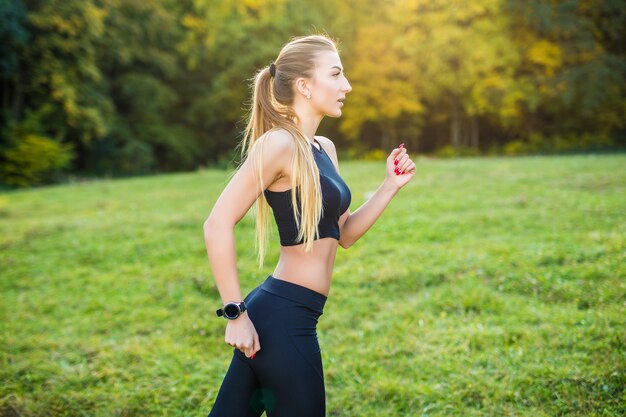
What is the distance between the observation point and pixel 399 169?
2.90 metres

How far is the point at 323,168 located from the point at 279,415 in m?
1.10

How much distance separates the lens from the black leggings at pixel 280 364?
2.35m

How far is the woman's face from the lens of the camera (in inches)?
103

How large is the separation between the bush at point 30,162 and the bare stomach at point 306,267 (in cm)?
2665

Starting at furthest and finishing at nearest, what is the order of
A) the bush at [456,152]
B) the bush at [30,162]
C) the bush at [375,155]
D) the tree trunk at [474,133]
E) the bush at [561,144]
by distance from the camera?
the tree trunk at [474,133]
the bush at [375,155]
the bush at [456,152]
the bush at [561,144]
the bush at [30,162]

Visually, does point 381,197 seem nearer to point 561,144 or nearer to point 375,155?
point 561,144

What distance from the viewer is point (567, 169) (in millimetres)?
14570

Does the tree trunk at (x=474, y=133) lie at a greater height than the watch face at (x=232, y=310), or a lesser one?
lesser

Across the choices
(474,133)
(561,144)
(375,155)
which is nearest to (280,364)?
(561,144)

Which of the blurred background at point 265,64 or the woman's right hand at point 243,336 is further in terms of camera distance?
the blurred background at point 265,64

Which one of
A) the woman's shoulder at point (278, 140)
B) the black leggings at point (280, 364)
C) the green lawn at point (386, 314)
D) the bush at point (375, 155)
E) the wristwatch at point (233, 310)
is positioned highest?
the woman's shoulder at point (278, 140)

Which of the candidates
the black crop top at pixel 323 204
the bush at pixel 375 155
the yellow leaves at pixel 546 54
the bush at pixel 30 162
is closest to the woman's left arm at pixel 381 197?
the black crop top at pixel 323 204

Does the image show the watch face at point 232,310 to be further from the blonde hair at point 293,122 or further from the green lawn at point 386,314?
the green lawn at point 386,314

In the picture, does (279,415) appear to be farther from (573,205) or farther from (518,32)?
(518,32)
